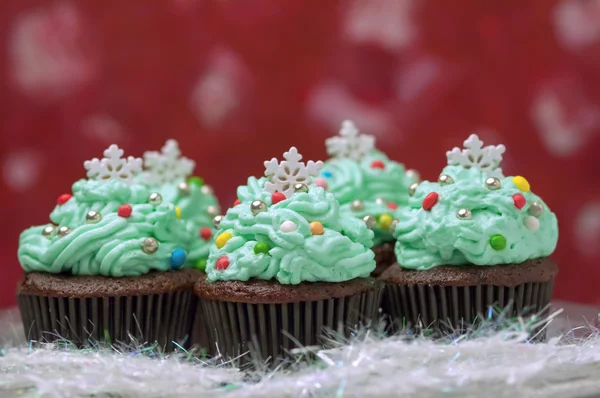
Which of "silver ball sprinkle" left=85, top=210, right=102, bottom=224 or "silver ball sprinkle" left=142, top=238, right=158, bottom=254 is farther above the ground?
"silver ball sprinkle" left=85, top=210, right=102, bottom=224

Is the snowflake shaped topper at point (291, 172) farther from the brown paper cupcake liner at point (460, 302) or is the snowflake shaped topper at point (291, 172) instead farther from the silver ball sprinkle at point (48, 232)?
the silver ball sprinkle at point (48, 232)

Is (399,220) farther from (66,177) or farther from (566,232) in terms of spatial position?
(66,177)

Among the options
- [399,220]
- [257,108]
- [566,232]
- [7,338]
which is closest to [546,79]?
[566,232]

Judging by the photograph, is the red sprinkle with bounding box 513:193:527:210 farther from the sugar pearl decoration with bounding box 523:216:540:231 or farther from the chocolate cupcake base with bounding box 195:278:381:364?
the chocolate cupcake base with bounding box 195:278:381:364

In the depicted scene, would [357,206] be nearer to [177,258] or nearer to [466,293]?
[466,293]

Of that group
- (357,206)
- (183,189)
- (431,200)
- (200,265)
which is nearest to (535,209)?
(431,200)

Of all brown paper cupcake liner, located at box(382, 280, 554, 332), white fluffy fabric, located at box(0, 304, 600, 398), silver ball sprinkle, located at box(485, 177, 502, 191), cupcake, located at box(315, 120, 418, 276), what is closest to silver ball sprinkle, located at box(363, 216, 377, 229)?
cupcake, located at box(315, 120, 418, 276)
